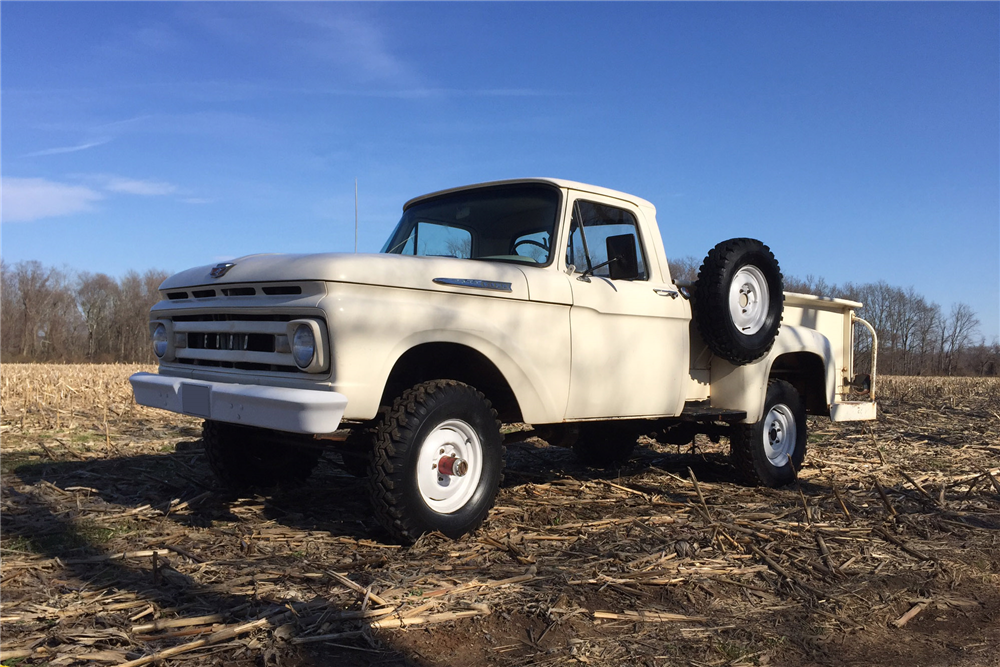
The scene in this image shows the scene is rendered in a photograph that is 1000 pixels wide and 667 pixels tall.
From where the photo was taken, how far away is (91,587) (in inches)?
133

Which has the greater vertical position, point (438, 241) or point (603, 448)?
point (438, 241)

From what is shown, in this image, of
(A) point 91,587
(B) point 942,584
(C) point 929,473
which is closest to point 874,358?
(C) point 929,473

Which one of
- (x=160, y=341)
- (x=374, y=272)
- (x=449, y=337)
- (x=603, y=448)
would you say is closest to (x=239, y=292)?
(x=374, y=272)

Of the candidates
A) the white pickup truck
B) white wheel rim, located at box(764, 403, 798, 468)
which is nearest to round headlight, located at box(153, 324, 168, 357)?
the white pickup truck

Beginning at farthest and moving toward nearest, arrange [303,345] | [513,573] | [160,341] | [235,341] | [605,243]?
1. [605,243]
2. [160,341]
3. [235,341]
4. [303,345]
5. [513,573]

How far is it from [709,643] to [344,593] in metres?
1.59

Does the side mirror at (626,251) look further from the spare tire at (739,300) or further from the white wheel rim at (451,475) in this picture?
the white wheel rim at (451,475)

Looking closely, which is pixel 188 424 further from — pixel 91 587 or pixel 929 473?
pixel 929 473

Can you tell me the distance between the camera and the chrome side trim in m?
4.13

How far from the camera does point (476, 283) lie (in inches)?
168

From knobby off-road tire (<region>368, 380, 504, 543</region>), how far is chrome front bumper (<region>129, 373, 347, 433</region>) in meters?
0.45

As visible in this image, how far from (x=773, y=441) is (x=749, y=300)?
1.50 metres

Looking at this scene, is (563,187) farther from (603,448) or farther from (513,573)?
(603,448)

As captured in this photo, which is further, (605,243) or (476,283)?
(605,243)
